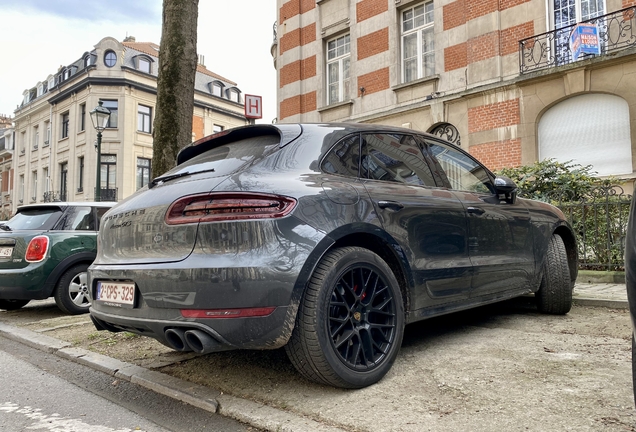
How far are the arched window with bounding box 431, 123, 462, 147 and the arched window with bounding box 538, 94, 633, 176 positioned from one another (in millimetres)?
2223

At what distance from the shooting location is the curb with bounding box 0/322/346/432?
241 centimetres

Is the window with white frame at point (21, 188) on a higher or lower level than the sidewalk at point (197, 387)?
higher

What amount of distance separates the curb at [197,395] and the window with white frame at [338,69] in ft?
45.2

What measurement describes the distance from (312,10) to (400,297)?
651 inches

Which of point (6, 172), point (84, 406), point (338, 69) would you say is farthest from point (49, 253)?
point (6, 172)

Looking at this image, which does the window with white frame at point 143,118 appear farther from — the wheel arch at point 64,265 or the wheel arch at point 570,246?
the wheel arch at point 570,246

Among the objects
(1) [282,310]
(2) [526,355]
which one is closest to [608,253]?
(2) [526,355]

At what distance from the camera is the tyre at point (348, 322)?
8.64 feet

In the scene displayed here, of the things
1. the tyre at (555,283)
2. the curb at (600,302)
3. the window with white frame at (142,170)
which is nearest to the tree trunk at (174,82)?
the tyre at (555,283)

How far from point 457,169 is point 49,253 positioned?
16.7ft

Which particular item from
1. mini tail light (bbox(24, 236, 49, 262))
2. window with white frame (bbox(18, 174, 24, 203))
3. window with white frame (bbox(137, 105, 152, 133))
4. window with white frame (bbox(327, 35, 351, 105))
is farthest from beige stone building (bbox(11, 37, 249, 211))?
mini tail light (bbox(24, 236, 49, 262))

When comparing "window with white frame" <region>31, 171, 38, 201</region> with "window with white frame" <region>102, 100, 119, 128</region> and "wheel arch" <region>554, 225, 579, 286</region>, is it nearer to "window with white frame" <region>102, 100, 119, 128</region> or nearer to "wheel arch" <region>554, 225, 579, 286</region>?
"window with white frame" <region>102, 100, 119, 128</region>

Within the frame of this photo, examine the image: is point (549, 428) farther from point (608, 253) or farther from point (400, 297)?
point (608, 253)

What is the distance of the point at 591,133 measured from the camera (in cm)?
1138
